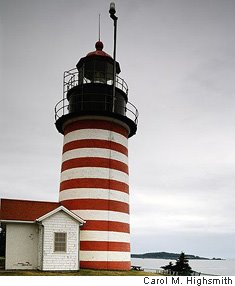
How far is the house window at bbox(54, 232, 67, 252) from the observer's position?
9.20m

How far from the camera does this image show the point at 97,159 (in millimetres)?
10289

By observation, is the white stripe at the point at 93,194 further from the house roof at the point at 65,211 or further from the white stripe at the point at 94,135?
the white stripe at the point at 94,135

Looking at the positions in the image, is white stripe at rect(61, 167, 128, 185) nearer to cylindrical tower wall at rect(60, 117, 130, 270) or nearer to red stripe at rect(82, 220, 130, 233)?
cylindrical tower wall at rect(60, 117, 130, 270)

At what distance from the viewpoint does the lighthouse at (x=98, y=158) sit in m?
9.92

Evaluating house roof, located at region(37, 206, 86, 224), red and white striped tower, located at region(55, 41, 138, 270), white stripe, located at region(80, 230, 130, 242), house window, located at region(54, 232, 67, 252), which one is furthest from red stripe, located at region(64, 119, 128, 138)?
house window, located at region(54, 232, 67, 252)

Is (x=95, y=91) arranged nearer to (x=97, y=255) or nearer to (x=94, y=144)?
(x=94, y=144)

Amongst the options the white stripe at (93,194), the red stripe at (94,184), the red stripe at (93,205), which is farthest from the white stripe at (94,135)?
the red stripe at (93,205)

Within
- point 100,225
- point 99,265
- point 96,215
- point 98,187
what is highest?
point 98,187

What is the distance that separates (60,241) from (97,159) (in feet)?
7.16

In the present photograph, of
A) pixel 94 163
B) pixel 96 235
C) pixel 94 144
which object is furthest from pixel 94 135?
pixel 96 235

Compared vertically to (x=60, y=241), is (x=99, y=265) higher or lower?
lower
